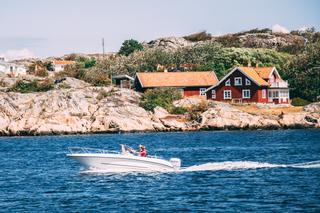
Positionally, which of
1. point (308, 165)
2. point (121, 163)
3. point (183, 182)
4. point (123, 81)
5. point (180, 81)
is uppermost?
point (123, 81)

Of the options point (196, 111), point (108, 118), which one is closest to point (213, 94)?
point (196, 111)

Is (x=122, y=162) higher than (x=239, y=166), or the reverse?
(x=122, y=162)

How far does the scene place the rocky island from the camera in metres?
92.2

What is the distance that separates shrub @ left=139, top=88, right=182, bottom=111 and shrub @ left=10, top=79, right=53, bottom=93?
15.3 meters

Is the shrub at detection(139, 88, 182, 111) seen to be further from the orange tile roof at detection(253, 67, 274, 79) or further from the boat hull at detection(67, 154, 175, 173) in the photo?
the boat hull at detection(67, 154, 175, 173)

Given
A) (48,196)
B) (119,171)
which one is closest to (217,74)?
(119,171)

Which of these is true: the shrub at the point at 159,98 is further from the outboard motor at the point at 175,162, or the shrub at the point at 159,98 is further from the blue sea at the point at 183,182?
the outboard motor at the point at 175,162

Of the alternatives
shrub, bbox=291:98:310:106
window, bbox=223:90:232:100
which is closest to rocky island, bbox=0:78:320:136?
shrub, bbox=291:98:310:106

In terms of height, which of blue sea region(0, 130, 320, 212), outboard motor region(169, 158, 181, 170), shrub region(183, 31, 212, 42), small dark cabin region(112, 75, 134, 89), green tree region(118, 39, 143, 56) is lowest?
blue sea region(0, 130, 320, 212)

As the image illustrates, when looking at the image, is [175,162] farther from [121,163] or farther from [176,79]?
[176,79]

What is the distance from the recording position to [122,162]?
156 feet

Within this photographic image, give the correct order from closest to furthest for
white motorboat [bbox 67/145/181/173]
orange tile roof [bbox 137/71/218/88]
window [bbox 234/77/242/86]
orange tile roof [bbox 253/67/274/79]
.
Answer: white motorboat [bbox 67/145/181/173] → window [bbox 234/77/242/86] → orange tile roof [bbox 253/67/274/79] → orange tile roof [bbox 137/71/218/88]

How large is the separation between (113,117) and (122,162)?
4543cm

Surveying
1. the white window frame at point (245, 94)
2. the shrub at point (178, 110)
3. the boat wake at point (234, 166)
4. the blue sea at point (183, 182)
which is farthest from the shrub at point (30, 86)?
the boat wake at point (234, 166)
